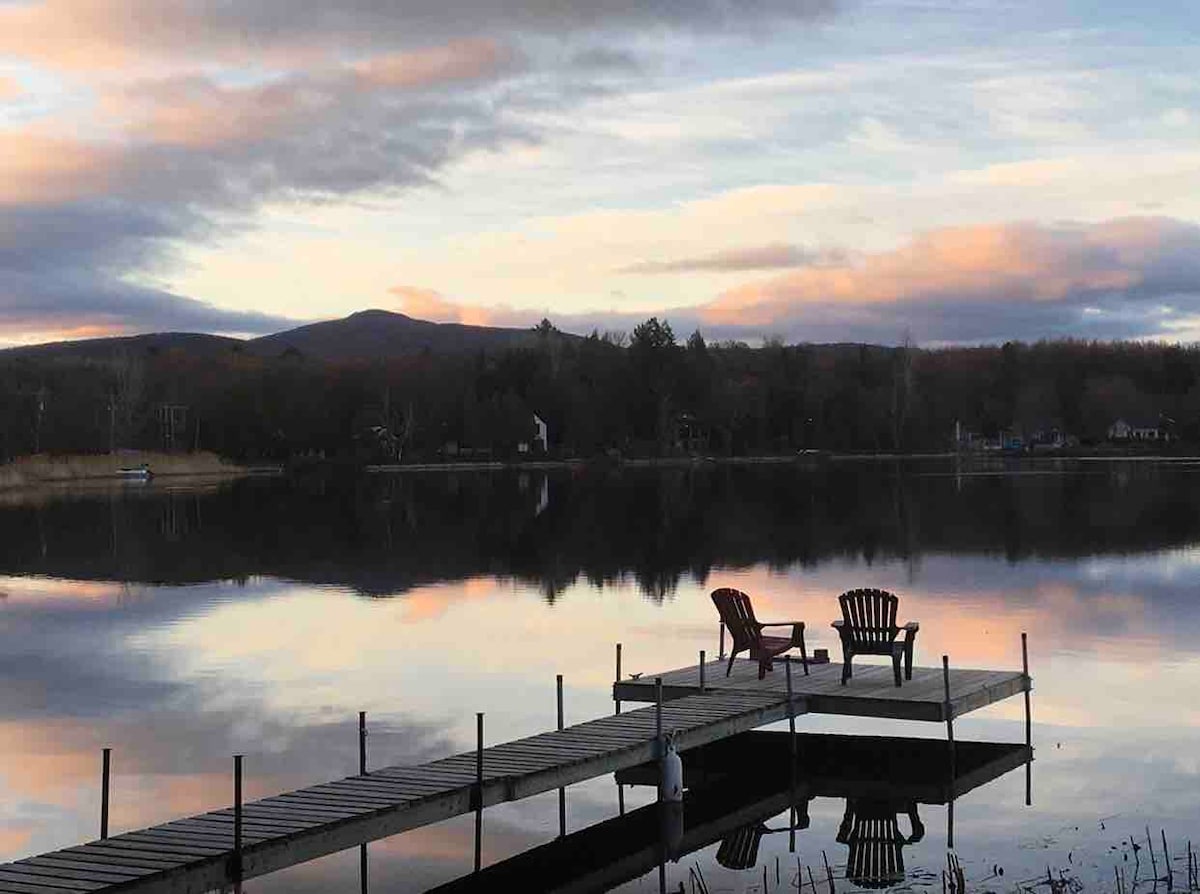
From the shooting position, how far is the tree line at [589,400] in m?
128

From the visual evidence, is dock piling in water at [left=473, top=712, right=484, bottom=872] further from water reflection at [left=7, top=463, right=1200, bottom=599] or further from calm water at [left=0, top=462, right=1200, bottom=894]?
water reflection at [left=7, top=463, right=1200, bottom=599]

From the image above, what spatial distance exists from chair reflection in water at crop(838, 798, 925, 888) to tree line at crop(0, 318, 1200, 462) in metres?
103

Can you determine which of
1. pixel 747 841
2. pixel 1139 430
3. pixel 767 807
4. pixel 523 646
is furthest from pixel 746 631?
pixel 1139 430

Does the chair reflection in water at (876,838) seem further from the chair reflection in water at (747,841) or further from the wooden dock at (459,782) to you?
the wooden dock at (459,782)

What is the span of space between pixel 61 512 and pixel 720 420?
83.5 meters

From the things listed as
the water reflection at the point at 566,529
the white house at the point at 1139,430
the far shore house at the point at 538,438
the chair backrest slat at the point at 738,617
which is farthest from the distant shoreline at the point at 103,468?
the white house at the point at 1139,430

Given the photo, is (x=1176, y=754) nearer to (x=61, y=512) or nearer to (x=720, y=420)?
(x=61, y=512)

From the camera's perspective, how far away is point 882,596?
1719cm

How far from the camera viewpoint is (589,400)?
444ft

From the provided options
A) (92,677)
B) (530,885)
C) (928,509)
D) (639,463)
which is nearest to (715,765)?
(530,885)

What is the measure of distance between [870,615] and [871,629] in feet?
0.49

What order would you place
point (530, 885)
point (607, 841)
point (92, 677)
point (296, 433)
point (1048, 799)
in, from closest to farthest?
point (530, 885) < point (607, 841) < point (1048, 799) < point (92, 677) < point (296, 433)

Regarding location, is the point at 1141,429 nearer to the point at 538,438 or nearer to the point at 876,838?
the point at 538,438

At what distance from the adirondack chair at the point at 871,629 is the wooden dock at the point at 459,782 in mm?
309
